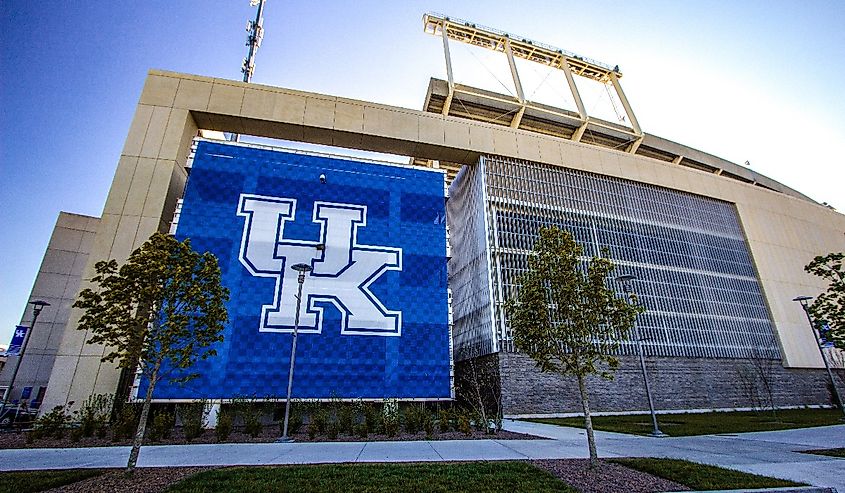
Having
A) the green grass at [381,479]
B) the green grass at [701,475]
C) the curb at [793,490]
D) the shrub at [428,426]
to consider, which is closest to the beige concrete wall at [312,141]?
the shrub at [428,426]

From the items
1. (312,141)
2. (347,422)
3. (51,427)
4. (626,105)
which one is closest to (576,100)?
(626,105)

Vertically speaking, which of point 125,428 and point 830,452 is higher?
point 125,428

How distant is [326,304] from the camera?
21234 mm

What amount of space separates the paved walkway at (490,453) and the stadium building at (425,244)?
340 inches

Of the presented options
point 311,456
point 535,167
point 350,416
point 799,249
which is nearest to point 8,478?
point 311,456

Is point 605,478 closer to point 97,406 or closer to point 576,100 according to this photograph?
point 97,406

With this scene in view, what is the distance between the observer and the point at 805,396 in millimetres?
29188

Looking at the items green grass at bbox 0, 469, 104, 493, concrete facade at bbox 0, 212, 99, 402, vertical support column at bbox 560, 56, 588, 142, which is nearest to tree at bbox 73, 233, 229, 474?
green grass at bbox 0, 469, 104, 493

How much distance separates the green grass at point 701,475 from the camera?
631 centimetres

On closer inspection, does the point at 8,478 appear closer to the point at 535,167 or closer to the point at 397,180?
the point at 397,180

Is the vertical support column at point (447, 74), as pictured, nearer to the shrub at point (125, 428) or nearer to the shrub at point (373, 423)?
the shrub at point (373, 423)

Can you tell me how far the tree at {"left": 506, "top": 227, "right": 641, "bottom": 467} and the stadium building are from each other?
13307 mm

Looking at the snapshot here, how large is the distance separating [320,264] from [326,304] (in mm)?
2374

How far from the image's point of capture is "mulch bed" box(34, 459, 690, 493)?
6.52 m
